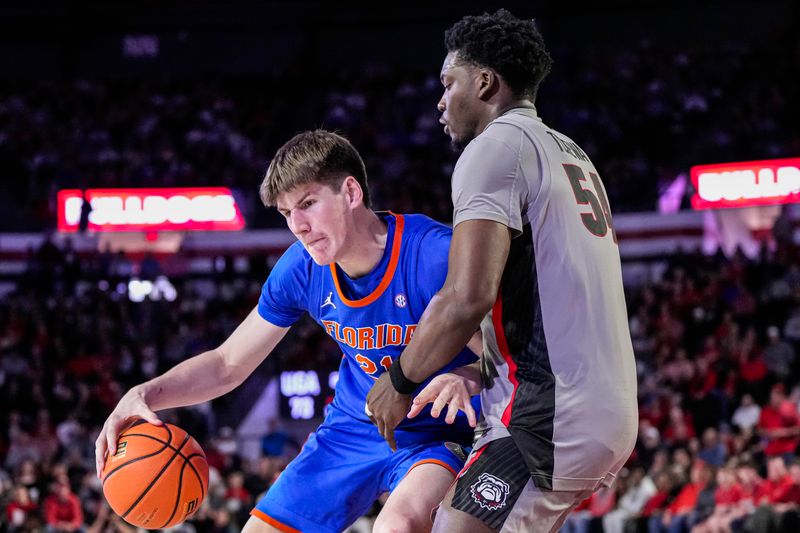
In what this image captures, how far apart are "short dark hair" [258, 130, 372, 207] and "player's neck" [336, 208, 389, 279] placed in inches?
6.3

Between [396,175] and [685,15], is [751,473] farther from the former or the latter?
[685,15]

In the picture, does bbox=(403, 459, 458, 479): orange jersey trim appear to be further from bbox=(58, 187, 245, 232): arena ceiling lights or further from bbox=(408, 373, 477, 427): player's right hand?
bbox=(58, 187, 245, 232): arena ceiling lights

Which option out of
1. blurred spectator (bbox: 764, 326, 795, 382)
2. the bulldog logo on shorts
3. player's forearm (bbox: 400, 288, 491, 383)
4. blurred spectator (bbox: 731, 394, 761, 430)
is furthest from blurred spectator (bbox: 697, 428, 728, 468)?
player's forearm (bbox: 400, 288, 491, 383)

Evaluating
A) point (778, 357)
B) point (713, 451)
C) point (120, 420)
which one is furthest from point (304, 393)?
point (120, 420)

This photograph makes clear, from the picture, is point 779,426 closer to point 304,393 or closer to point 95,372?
point 304,393

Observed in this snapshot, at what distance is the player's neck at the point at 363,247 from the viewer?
12.9ft

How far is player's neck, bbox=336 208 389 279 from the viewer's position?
12.9 ft

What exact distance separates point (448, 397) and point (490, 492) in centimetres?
36

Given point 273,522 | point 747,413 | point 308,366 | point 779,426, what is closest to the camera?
point 273,522

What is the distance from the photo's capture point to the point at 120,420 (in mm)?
3936

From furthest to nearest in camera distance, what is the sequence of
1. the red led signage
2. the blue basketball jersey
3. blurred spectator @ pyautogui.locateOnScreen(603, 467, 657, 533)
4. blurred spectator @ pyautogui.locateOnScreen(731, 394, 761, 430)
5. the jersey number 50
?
1. the red led signage
2. blurred spectator @ pyautogui.locateOnScreen(731, 394, 761, 430)
3. blurred spectator @ pyautogui.locateOnScreen(603, 467, 657, 533)
4. the blue basketball jersey
5. the jersey number 50

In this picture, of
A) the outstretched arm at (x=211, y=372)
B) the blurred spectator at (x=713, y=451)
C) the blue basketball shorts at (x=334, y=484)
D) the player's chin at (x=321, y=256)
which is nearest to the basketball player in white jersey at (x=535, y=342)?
the player's chin at (x=321, y=256)

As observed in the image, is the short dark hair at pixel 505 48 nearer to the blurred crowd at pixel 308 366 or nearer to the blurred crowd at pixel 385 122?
the blurred crowd at pixel 308 366

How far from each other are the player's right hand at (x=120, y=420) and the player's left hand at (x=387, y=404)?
1.17 meters
